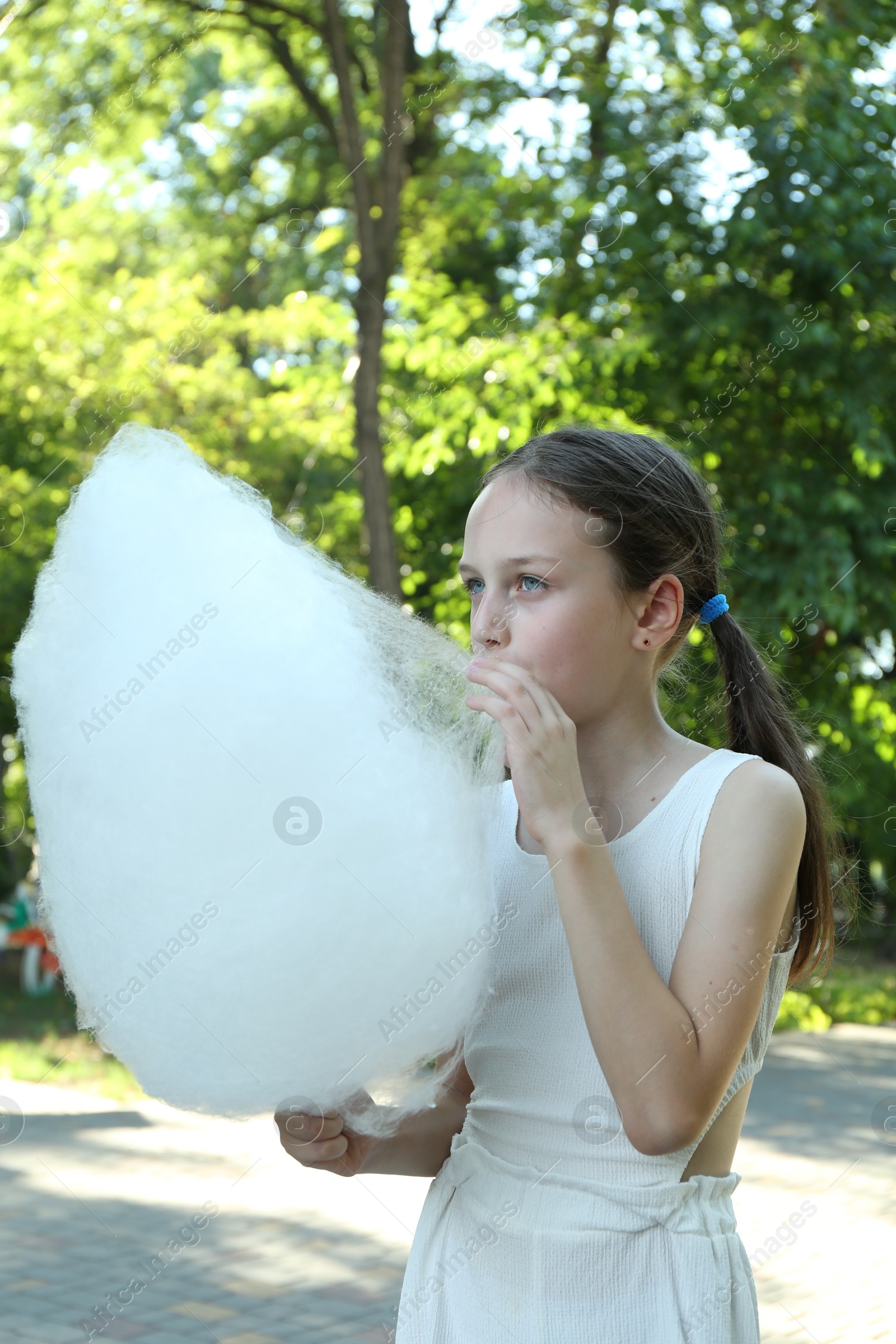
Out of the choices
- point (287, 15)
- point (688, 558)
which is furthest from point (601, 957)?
point (287, 15)

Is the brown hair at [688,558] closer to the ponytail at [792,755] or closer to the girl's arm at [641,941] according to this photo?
the ponytail at [792,755]

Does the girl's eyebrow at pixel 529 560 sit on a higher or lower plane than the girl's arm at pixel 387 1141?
higher

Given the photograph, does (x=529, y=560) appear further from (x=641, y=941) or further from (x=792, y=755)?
(x=792, y=755)

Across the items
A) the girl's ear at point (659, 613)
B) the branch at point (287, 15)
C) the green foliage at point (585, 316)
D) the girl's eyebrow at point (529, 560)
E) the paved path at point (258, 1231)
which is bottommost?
the paved path at point (258, 1231)

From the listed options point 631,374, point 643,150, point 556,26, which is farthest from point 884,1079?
point 556,26

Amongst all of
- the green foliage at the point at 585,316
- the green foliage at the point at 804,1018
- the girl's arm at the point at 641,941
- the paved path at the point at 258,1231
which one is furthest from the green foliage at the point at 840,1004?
the girl's arm at the point at 641,941

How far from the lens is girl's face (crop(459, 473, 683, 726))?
1.26 meters

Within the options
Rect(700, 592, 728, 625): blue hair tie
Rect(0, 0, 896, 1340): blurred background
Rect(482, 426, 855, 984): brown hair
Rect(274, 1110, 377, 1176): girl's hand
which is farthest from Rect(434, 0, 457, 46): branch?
Rect(274, 1110, 377, 1176): girl's hand

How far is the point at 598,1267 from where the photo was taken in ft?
3.94

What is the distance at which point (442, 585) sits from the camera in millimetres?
7402

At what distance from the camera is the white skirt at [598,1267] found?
3.91 ft

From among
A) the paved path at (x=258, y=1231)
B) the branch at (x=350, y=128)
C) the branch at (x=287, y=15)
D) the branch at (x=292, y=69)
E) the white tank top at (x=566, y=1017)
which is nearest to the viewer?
the white tank top at (x=566, y=1017)

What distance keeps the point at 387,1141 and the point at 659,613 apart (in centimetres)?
68

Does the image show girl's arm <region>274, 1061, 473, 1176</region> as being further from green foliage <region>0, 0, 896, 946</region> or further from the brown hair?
green foliage <region>0, 0, 896, 946</region>
